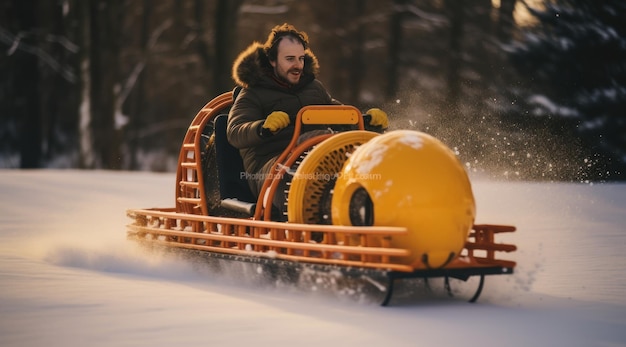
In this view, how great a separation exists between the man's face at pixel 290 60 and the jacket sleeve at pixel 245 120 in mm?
375

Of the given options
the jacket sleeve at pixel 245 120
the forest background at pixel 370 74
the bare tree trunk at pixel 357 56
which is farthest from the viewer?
the bare tree trunk at pixel 357 56

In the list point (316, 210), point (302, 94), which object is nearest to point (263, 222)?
point (316, 210)

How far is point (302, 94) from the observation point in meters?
9.27

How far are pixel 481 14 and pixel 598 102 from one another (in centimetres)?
Answer: 1622

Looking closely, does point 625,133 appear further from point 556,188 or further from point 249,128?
point 249,128

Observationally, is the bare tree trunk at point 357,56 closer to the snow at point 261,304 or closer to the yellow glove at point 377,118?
the snow at point 261,304

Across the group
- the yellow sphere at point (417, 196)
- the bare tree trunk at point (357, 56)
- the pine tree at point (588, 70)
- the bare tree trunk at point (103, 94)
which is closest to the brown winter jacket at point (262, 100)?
the yellow sphere at point (417, 196)

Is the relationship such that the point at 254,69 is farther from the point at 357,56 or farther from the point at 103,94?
the point at 357,56

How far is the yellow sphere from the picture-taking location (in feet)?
23.8

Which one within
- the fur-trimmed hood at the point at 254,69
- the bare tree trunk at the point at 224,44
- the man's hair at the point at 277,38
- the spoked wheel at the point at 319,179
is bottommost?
the spoked wheel at the point at 319,179

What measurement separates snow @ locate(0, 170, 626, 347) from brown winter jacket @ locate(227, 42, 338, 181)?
3.47 feet

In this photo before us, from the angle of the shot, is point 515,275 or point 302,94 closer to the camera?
point 515,275

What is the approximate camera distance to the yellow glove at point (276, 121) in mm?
8305

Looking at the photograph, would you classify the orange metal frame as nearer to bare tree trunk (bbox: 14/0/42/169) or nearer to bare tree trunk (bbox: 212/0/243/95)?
bare tree trunk (bbox: 212/0/243/95)
